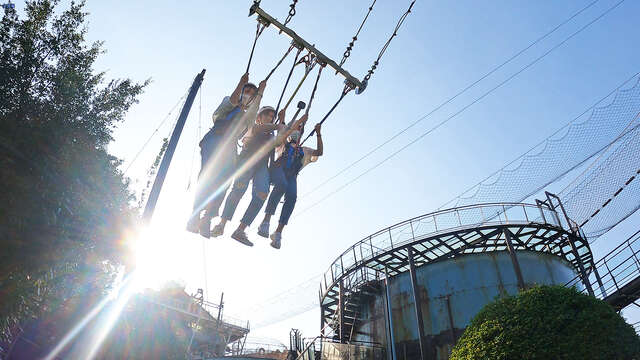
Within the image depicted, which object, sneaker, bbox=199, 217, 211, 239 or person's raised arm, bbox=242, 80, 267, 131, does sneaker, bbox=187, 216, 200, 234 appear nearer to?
sneaker, bbox=199, 217, 211, 239

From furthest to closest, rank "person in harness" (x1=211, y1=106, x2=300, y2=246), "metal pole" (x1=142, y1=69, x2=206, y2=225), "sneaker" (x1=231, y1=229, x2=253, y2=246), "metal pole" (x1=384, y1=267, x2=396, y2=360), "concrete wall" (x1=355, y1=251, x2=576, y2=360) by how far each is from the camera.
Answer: "metal pole" (x1=384, y1=267, x2=396, y2=360) → "concrete wall" (x1=355, y1=251, x2=576, y2=360) → "metal pole" (x1=142, y1=69, x2=206, y2=225) → "sneaker" (x1=231, y1=229, x2=253, y2=246) → "person in harness" (x1=211, y1=106, x2=300, y2=246)

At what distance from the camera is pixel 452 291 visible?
16.4 metres

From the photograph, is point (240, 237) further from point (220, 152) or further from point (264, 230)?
point (220, 152)

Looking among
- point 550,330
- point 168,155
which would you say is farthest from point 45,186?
point 550,330

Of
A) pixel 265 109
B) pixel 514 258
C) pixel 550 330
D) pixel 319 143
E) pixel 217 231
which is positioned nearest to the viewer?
pixel 217 231

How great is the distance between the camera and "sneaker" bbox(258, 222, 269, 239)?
18.7 ft

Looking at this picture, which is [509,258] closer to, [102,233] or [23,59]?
[102,233]

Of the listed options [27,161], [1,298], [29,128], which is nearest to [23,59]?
[29,128]

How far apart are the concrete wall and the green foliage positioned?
6800 millimetres

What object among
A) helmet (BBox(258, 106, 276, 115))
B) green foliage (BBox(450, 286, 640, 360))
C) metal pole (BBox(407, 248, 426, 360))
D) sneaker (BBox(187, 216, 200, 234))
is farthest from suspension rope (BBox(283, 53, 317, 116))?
metal pole (BBox(407, 248, 426, 360))

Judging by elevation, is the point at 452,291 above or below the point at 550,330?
above

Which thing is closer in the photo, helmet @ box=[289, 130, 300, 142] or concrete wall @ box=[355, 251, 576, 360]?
helmet @ box=[289, 130, 300, 142]

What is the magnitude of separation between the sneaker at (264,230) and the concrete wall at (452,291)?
12.5 m

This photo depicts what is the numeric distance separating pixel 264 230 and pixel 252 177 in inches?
34.2
